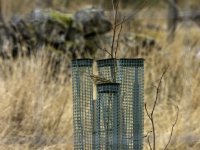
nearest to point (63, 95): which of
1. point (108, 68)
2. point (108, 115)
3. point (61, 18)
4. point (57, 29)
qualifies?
point (57, 29)

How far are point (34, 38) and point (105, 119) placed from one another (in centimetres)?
379

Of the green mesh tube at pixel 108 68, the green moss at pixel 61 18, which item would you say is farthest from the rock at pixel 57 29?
the green mesh tube at pixel 108 68

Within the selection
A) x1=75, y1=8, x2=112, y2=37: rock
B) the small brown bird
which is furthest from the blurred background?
the small brown bird

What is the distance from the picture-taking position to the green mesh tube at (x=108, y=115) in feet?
10.3

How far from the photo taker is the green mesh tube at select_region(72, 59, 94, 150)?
11.2ft

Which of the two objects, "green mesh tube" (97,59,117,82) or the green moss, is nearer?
"green mesh tube" (97,59,117,82)

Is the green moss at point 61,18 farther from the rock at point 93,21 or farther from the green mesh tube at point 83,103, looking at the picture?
the green mesh tube at point 83,103

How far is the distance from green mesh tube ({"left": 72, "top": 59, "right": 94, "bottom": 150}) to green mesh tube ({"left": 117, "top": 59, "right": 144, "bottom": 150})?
0.78ft

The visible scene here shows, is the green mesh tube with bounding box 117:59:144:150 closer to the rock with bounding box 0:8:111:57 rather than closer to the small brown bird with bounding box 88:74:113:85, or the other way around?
the small brown bird with bounding box 88:74:113:85

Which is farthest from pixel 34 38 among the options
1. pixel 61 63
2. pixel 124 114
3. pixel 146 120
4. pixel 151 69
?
pixel 124 114

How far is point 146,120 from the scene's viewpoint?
4.97 metres

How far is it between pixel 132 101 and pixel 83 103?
34 cm

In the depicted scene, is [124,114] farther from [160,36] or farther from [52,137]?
[160,36]

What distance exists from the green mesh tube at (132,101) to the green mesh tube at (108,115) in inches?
2.6
